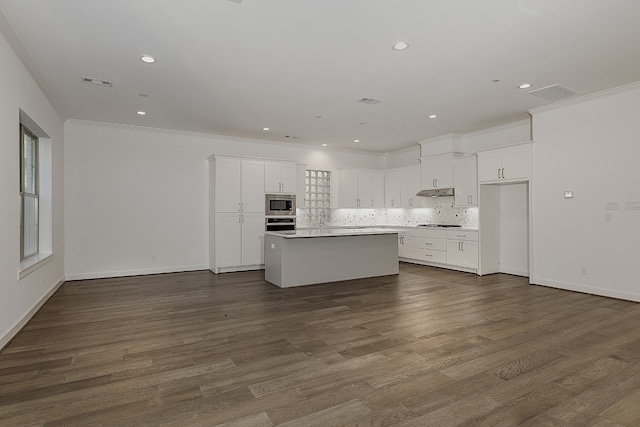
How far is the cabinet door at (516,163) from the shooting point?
6.13m

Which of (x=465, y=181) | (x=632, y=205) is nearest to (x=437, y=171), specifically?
(x=465, y=181)

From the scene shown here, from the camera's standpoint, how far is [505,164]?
6492mm

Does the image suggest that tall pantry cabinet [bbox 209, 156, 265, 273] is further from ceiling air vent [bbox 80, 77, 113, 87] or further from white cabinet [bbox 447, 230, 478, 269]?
white cabinet [bbox 447, 230, 478, 269]

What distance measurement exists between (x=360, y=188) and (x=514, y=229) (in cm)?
376

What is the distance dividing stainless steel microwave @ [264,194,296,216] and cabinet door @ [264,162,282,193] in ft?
0.44

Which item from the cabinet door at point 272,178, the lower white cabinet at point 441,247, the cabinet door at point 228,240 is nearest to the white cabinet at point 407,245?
the lower white cabinet at point 441,247

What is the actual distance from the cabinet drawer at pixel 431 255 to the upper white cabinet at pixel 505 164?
1806 mm

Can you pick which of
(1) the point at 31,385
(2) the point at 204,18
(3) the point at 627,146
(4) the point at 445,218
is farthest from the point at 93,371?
(4) the point at 445,218

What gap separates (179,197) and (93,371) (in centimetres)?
498

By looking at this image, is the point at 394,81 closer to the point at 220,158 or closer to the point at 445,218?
the point at 220,158

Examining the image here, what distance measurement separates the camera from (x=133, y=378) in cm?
267

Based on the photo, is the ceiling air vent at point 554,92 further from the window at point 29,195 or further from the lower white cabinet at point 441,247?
the window at point 29,195

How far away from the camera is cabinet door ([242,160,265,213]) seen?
24.7 ft

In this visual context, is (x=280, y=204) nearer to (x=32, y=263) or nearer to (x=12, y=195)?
(x=32, y=263)
